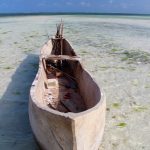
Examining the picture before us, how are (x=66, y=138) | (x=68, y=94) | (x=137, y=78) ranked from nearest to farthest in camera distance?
(x=66, y=138) → (x=68, y=94) → (x=137, y=78)

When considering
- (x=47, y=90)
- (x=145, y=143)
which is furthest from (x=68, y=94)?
(x=145, y=143)

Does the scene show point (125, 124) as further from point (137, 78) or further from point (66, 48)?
point (66, 48)

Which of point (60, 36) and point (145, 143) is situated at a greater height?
point (60, 36)

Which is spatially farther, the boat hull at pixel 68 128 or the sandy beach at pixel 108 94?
the sandy beach at pixel 108 94

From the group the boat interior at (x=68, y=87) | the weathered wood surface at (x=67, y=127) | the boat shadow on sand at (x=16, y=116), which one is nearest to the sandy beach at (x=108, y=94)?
the boat shadow on sand at (x=16, y=116)

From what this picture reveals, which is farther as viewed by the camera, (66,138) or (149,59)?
(149,59)

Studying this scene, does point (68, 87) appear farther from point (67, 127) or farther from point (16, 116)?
point (67, 127)

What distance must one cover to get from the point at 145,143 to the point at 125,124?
0.67m

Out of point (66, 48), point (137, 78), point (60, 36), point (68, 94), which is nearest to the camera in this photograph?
point (68, 94)

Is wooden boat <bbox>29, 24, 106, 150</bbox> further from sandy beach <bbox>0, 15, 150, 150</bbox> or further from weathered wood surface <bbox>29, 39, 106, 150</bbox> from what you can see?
sandy beach <bbox>0, 15, 150, 150</bbox>

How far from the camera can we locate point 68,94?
17.8ft

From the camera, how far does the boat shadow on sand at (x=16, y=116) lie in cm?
409

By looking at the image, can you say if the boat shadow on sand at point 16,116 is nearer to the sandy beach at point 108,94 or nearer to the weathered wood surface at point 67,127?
the sandy beach at point 108,94

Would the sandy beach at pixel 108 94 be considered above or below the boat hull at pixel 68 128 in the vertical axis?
below
